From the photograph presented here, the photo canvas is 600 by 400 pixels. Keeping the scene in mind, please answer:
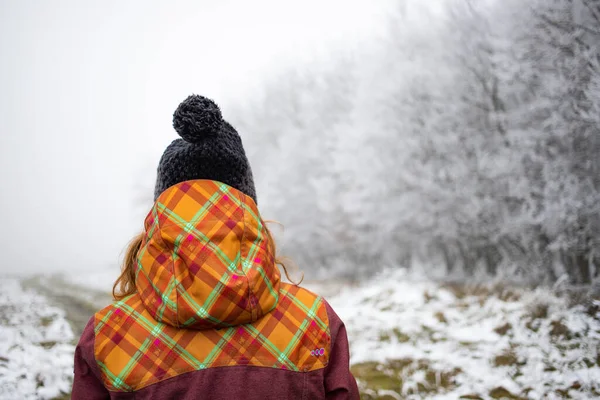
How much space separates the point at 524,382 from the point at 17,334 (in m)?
6.38

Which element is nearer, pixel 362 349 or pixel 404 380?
pixel 404 380

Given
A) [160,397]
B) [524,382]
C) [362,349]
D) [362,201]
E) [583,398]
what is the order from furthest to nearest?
[362,201]
[362,349]
[524,382]
[583,398]
[160,397]

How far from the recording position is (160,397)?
1.43 m

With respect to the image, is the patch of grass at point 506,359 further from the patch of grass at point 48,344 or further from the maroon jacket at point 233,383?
the patch of grass at point 48,344

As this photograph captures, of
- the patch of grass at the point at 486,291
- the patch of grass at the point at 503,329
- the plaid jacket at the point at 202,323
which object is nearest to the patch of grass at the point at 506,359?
the patch of grass at the point at 503,329

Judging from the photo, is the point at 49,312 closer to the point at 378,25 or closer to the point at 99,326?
the point at 99,326

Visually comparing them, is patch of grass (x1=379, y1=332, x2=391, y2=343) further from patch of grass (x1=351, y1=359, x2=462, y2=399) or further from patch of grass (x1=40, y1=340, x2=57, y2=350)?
patch of grass (x1=40, y1=340, x2=57, y2=350)

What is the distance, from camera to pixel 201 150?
161cm

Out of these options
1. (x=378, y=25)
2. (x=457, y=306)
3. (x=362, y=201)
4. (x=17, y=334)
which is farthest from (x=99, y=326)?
(x=378, y=25)

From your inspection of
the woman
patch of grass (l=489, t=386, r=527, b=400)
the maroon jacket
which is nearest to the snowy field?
patch of grass (l=489, t=386, r=527, b=400)

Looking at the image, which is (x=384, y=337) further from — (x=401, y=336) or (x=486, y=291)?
(x=486, y=291)

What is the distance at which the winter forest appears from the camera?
7984 millimetres

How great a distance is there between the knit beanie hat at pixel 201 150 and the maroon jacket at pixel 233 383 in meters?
0.66

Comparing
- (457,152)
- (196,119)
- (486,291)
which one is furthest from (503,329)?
(457,152)
